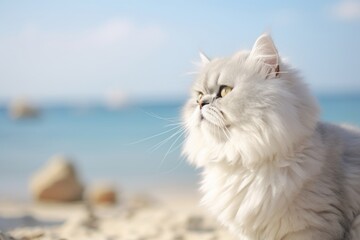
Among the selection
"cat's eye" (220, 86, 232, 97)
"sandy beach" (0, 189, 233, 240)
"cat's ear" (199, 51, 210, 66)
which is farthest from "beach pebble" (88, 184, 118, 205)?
"cat's eye" (220, 86, 232, 97)

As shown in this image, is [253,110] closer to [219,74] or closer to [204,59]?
[219,74]

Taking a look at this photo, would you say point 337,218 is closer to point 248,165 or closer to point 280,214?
point 280,214

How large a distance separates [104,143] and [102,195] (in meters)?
4.56

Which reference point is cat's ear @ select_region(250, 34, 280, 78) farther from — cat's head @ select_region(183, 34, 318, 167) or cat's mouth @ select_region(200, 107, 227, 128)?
cat's mouth @ select_region(200, 107, 227, 128)

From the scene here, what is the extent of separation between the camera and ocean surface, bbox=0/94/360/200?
5930 mm

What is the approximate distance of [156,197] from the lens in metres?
5.66

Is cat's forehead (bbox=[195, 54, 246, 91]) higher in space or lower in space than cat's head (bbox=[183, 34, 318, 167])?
higher

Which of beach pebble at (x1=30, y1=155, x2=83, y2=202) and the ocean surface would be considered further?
the ocean surface

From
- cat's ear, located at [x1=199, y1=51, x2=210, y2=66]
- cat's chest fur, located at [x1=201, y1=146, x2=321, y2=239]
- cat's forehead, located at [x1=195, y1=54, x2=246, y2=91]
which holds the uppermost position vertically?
cat's ear, located at [x1=199, y1=51, x2=210, y2=66]

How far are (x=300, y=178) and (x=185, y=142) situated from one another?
19.0 inches

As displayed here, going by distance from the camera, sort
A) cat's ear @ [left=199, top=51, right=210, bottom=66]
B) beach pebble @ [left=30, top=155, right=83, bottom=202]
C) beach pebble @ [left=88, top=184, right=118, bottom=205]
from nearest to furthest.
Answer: cat's ear @ [left=199, top=51, right=210, bottom=66] < beach pebble @ [left=30, top=155, right=83, bottom=202] < beach pebble @ [left=88, top=184, right=118, bottom=205]

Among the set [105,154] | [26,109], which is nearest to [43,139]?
[26,109]

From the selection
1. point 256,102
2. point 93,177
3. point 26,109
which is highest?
point 256,102

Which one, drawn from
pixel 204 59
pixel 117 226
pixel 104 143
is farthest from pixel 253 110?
pixel 104 143
